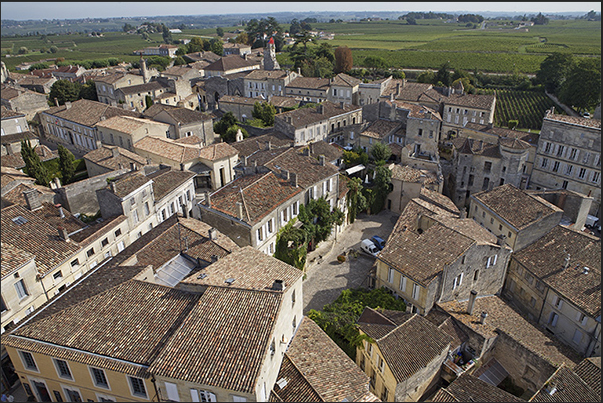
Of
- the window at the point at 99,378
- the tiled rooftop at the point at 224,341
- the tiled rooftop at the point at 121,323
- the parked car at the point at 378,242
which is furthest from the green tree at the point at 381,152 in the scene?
the window at the point at 99,378

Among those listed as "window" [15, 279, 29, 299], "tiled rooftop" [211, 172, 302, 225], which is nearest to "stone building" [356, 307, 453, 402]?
"tiled rooftop" [211, 172, 302, 225]

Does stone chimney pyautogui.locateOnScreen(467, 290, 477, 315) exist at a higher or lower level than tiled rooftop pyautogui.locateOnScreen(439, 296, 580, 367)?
higher

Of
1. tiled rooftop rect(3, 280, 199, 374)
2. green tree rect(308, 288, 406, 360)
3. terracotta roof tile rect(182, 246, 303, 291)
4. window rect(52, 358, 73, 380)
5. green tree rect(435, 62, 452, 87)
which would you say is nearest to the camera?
tiled rooftop rect(3, 280, 199, 374)

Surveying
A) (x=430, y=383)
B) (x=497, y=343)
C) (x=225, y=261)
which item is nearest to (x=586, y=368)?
(x=497, y=343)

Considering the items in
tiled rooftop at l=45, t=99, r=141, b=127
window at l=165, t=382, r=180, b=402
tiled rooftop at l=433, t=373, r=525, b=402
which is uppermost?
tiled rooftop at l=45, t=99, r=141, b=127

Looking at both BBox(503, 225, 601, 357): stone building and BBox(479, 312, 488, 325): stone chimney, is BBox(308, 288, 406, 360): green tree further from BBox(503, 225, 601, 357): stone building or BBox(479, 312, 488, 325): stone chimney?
BBox(503, 225, 601, 357): stone building

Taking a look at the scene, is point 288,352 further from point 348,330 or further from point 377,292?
point 377,292

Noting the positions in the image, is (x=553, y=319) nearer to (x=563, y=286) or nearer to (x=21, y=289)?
(x=563, y=286)

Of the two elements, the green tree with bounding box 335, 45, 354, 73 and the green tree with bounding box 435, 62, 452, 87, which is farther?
the green tree with bounding box 335, 45, 354, 73

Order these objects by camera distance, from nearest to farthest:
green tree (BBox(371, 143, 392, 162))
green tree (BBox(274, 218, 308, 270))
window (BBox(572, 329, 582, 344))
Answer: window (BBox(572, 329, 582, 344))
green tree (BBox(274, 218, 308, 270))
green tree (BBox(371, 143, 392, 162))
